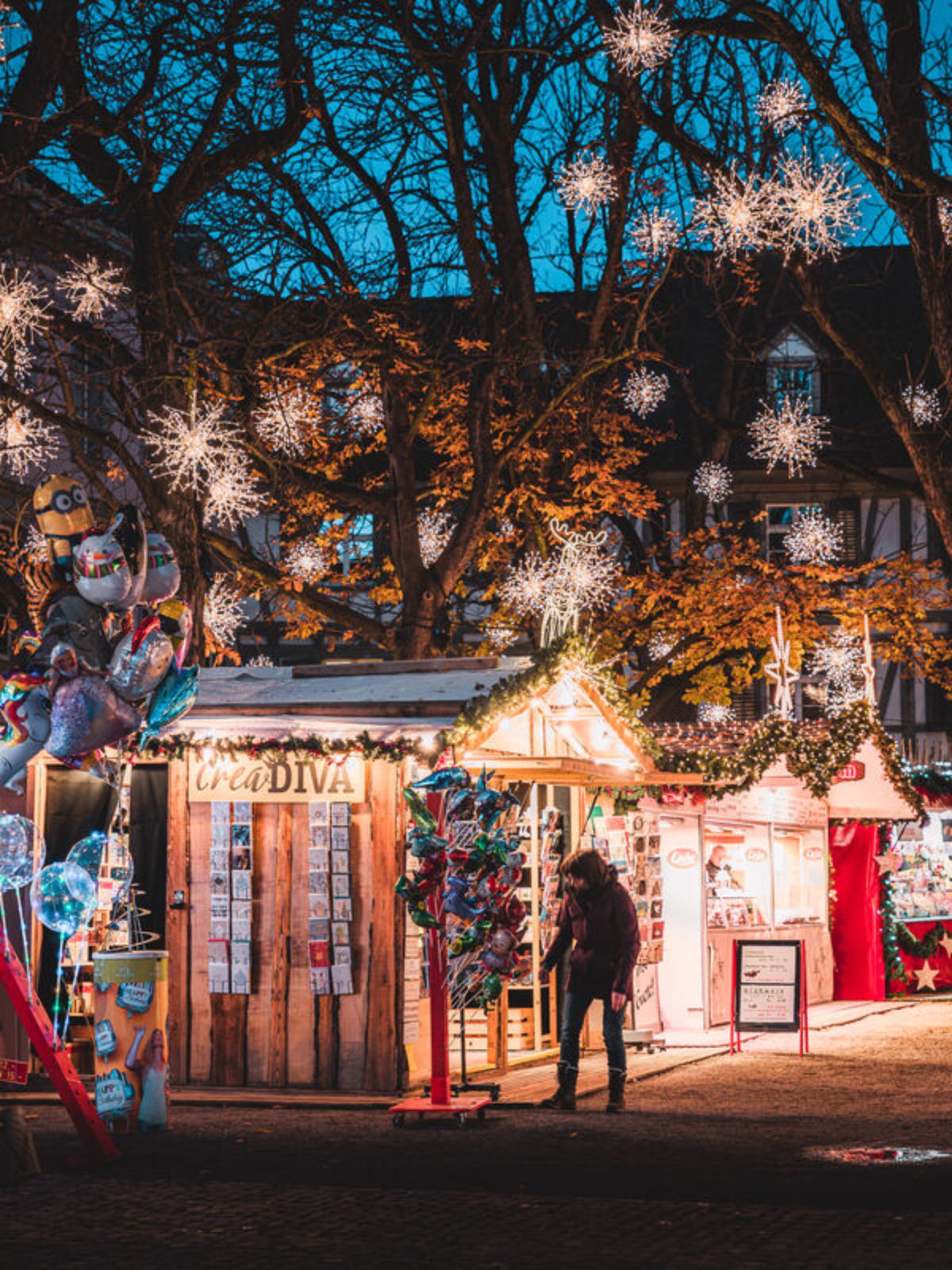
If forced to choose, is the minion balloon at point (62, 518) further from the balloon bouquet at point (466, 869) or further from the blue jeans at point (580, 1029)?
the blue jeans at point (580, 1029)

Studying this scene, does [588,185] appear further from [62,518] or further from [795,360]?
[795,360]

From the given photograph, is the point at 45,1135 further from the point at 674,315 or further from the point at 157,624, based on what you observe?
the point at 674,315

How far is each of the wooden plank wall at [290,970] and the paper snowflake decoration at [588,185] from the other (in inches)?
235

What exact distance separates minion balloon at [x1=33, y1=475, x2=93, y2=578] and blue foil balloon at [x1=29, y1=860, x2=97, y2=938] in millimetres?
1724

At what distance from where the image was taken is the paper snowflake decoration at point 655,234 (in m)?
17.3

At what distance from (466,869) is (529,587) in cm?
1044

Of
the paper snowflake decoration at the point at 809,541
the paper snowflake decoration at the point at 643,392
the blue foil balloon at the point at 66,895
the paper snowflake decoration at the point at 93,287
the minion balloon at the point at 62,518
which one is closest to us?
the blue foil balloon at the point at 66,895

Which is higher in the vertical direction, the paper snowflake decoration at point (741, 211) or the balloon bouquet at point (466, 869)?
the paper snowflake decoration at point (741, 211)

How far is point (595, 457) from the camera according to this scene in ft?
81.4

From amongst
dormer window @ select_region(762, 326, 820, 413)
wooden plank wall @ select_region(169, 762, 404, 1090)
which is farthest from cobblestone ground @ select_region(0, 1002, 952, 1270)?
dormer window @ select_region(762, 326, 820, 413)

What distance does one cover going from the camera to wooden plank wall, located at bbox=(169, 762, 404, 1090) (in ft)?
42.7

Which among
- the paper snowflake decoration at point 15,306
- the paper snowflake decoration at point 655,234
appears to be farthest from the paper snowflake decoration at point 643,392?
the paper snowflake decoration at point 15,306

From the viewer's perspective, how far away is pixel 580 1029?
12320 millimetres

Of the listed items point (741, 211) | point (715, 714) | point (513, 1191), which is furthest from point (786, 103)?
point (715, 714)
